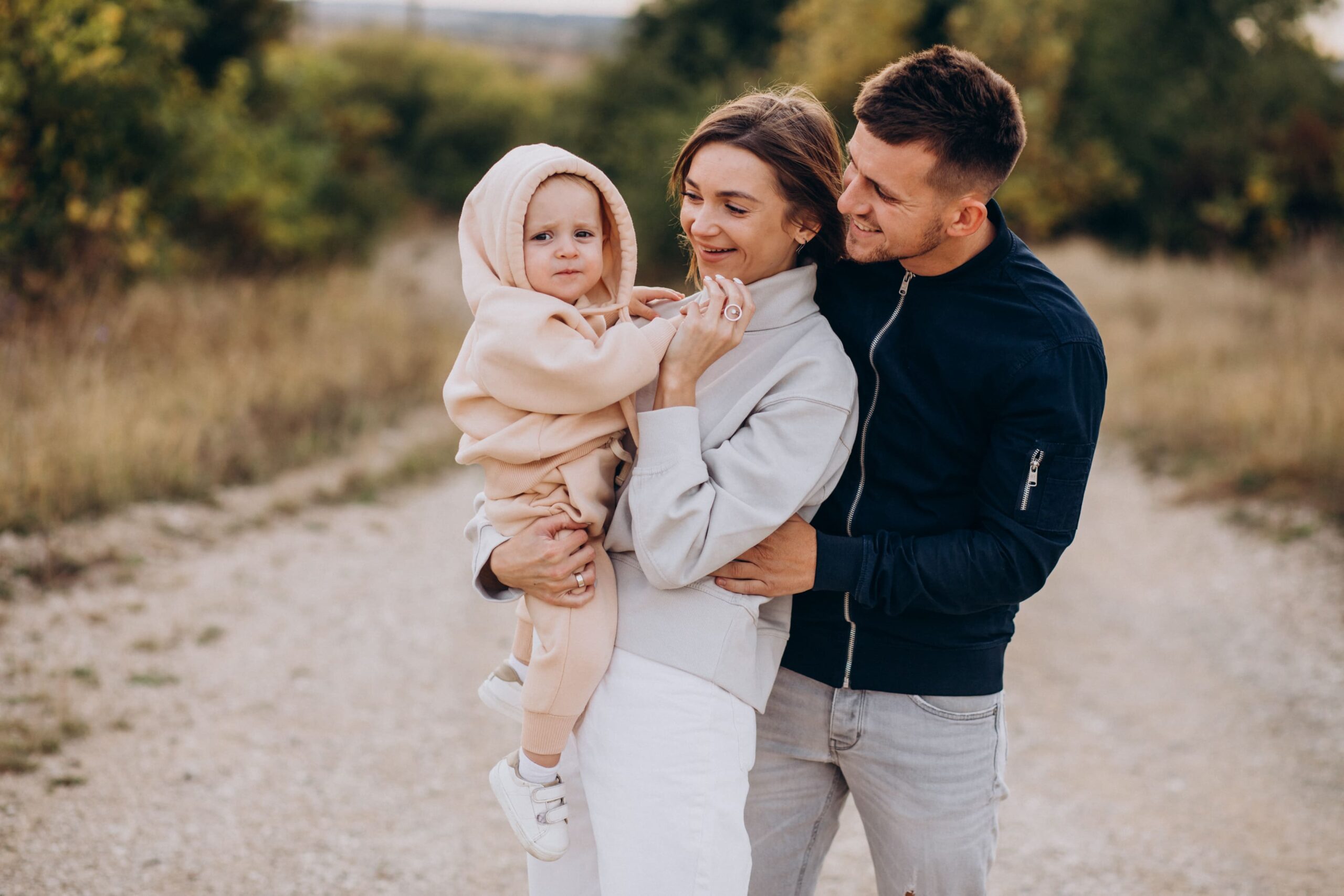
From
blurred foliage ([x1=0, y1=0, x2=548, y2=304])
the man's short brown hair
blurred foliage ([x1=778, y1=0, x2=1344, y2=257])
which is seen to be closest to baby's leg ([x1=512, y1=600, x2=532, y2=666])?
the man's short brown hair

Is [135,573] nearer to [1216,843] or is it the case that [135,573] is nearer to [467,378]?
[467,378]

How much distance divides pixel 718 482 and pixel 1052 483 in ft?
2.08

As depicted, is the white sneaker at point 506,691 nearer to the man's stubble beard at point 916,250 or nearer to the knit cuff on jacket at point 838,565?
the knit cuff on jacket at point 838,565

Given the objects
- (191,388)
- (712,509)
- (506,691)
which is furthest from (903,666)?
(191,388)

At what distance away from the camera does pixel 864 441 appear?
219 centimetres

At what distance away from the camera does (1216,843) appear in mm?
4141

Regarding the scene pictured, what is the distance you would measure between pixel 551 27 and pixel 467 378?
142m

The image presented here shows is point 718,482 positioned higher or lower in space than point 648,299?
lower

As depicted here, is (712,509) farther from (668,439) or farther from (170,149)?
(170,149)

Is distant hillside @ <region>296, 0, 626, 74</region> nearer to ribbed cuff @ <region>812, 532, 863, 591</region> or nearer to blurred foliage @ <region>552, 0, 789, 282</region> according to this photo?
blurred foliage @ <region>552, 0, 789, 282</region>

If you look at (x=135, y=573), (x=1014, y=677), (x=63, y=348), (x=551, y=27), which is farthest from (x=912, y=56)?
(x=551, y=27)

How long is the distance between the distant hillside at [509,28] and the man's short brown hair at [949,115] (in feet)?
77.0

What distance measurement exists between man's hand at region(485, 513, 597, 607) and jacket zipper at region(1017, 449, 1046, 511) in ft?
2.81

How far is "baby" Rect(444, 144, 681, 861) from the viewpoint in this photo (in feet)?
6.98
